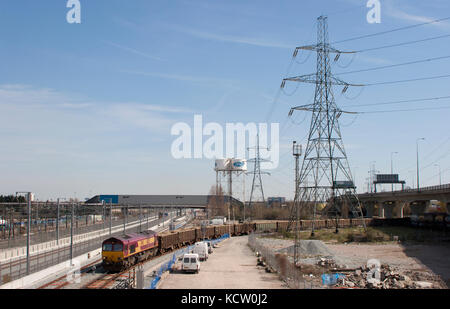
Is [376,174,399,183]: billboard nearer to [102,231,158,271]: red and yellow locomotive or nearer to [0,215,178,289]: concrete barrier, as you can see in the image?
[102,231,158,271]: red and yellow locomotive

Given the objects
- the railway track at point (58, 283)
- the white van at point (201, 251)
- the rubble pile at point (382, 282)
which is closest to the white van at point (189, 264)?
the railway track at point (58, 283)

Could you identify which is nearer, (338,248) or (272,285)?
(272,285)

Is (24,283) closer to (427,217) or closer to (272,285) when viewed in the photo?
(272,285)

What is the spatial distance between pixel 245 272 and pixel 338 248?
1062 inches

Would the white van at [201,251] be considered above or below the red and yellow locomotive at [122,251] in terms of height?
below

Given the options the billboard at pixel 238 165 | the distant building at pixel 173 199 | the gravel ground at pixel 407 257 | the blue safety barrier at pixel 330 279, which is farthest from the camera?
the distant building at pixel 173 199

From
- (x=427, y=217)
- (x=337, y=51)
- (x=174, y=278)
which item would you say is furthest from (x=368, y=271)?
(x=427, y=217)

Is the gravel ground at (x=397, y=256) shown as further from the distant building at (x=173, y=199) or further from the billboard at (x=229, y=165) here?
the distant building at (x=173, y=199)

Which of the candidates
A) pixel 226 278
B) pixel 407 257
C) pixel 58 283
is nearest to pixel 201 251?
pixel 226 278

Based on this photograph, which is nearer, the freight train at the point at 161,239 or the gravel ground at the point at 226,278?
the gravel ground at the point at 226,278

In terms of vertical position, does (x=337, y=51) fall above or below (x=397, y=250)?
above

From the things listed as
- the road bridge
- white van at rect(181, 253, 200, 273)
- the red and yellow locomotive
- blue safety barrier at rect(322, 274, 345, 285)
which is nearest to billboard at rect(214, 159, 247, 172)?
the road bridge

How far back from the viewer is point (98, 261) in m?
38.7

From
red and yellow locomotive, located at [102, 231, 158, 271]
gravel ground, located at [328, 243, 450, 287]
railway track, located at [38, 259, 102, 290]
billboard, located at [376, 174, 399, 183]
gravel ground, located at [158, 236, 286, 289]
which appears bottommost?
gravel ground, located at [328, 243, 450, 287]
